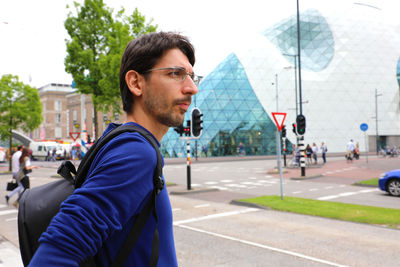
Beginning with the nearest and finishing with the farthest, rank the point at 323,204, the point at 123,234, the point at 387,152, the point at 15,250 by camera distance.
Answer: the point at 123,234, the point at 15,250, the point at 323,204, the point at 387,152

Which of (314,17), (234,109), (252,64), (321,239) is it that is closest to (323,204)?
(321,239)

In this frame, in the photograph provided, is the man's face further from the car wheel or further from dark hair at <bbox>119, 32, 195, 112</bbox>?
the car wheel

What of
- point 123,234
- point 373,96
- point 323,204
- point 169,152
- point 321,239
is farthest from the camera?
point 373,96

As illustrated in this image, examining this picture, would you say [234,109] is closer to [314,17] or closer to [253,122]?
[253,122]

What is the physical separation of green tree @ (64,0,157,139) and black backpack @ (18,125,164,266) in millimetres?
19766

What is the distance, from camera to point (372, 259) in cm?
552

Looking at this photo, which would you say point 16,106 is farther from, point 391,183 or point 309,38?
point 309,38

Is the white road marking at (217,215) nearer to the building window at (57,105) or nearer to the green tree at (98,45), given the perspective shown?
the green tree at (98,45)

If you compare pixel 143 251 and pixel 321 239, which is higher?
pixel 143 251

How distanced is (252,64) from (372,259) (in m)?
47.9

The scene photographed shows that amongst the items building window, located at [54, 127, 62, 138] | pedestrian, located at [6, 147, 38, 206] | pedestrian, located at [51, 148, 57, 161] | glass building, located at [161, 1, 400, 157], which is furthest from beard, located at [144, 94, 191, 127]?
building window, located at [54, 127, 62, 138]

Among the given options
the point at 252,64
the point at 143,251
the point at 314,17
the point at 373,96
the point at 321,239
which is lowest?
the point at 321,239

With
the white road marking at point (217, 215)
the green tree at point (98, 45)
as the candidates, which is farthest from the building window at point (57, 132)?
the white road marking at point (217, 215)

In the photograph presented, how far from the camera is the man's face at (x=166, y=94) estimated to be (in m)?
1.35
